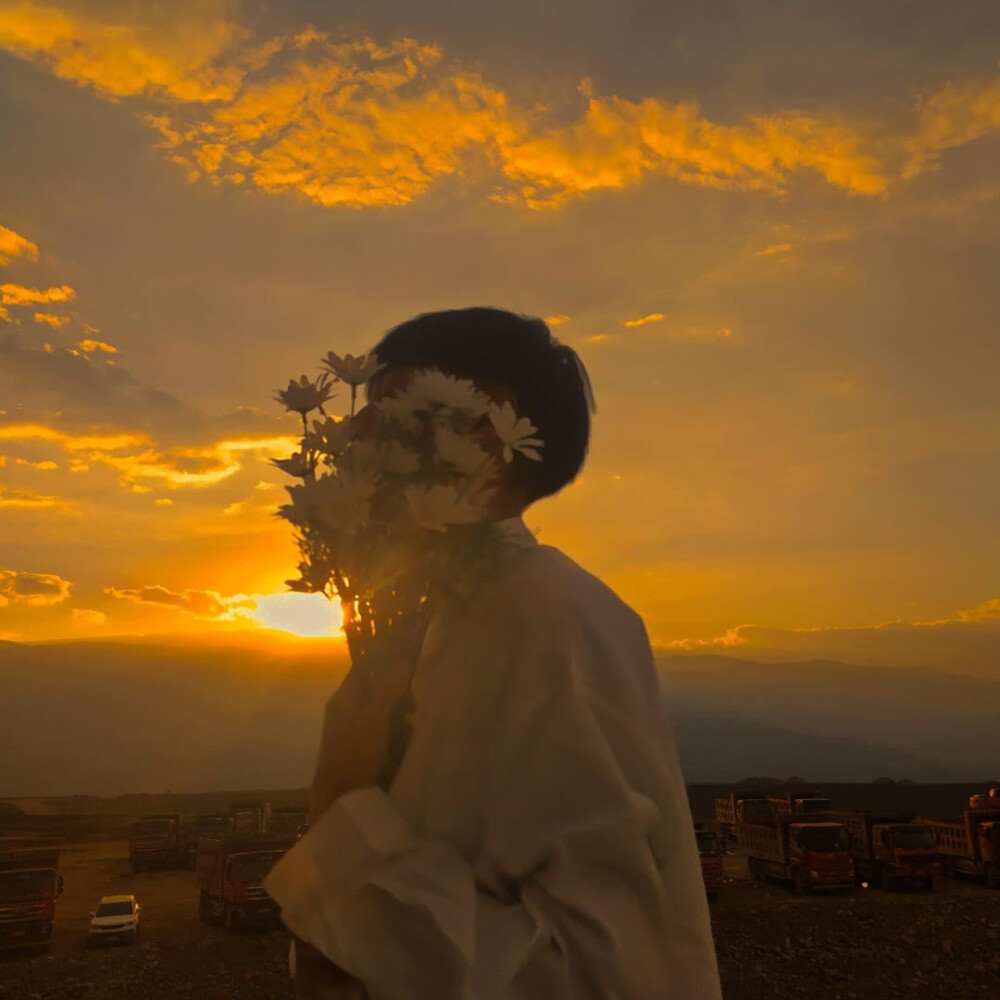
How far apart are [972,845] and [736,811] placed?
28.8ft

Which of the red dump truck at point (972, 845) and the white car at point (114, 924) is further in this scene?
the red dump truck at point (972, 845)

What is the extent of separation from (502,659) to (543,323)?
1006 millimetres

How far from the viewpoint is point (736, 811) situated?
32.8 m

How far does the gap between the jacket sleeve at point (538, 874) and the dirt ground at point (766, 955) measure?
A: 56.8 ft

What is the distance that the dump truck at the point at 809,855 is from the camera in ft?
75.3

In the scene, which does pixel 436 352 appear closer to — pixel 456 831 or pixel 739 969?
pixel 456 831

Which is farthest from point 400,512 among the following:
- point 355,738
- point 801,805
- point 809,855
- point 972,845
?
point 801,805

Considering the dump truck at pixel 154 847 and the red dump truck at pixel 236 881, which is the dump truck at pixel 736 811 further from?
the dump truck at pixel 154 847

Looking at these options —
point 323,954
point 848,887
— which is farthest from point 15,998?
point 848,887

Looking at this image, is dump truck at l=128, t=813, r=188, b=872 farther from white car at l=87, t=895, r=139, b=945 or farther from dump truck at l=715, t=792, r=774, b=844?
dump truck at l=715, t=792, r=774, b=844

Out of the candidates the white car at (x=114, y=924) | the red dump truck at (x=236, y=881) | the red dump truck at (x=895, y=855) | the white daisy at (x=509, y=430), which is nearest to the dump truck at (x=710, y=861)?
the red dump truck at (x=895, y=855)

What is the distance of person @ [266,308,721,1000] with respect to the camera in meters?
1.42

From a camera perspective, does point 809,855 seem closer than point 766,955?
No

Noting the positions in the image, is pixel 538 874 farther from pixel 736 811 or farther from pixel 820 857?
pixel 736 811
